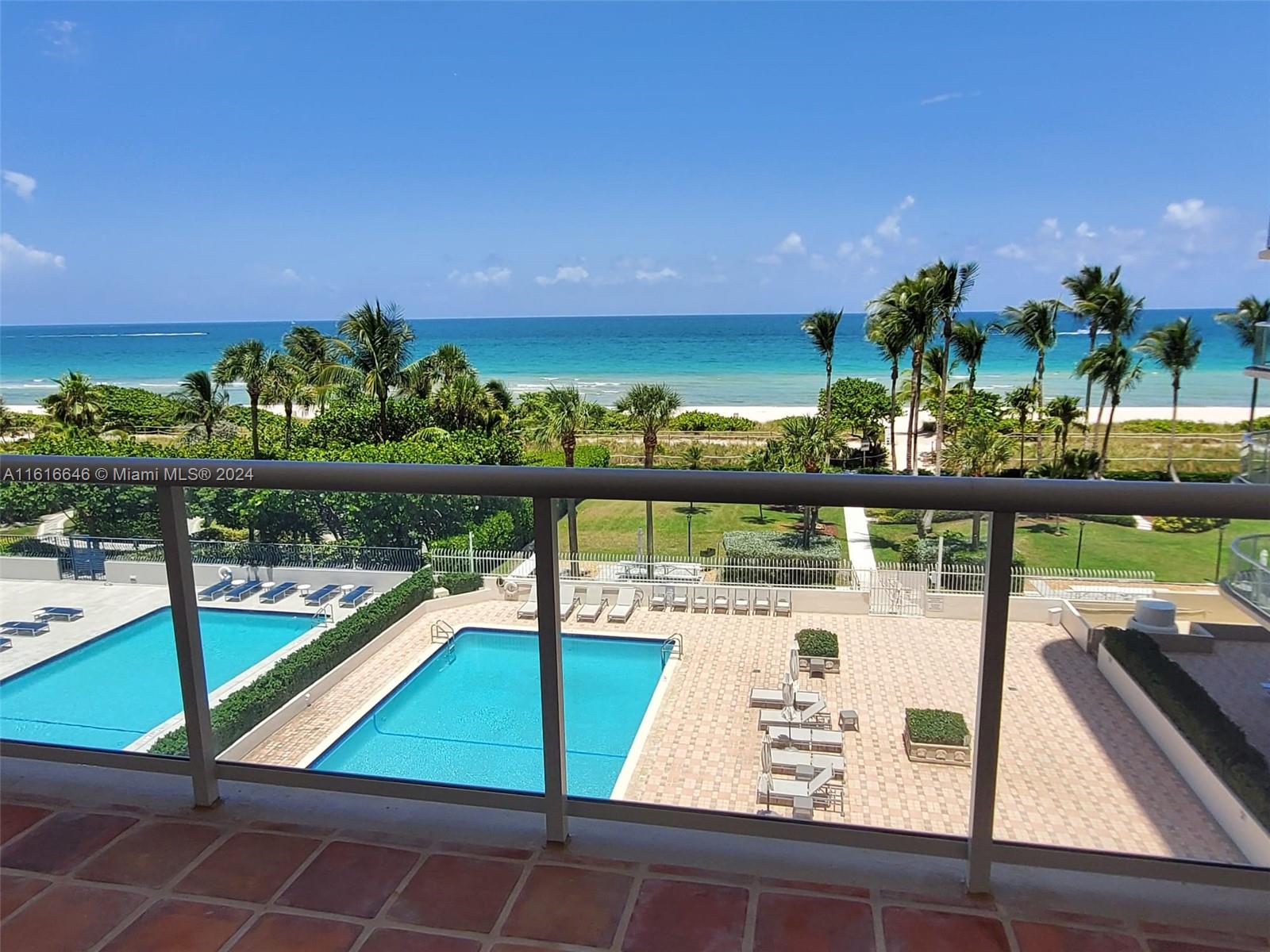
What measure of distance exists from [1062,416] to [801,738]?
37.7 meters

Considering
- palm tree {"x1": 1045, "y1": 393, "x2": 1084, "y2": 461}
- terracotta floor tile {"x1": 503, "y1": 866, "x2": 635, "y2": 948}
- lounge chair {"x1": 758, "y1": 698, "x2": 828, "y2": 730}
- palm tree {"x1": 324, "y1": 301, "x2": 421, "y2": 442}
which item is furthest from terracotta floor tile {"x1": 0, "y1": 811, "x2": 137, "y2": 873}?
palm tree {"x1": 1045, "y1": 393, "x2": 1084, "y2": 461}

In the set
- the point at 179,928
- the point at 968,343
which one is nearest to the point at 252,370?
the point at 968,343

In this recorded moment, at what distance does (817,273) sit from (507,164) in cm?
2661

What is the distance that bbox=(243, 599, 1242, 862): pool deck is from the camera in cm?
143

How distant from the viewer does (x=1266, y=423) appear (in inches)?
1366

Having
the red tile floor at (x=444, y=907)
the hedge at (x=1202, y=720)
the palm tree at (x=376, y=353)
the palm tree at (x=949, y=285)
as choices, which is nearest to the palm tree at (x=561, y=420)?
the palm tree at (x=376, y=353)

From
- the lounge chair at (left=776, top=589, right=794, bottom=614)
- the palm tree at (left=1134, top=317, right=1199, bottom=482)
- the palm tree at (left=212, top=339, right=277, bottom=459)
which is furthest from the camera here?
the palm tree at (left=1134, top=317, right=1199, bottom=482)

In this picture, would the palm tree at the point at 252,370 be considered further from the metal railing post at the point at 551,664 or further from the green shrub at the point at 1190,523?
the green shrub at the point at 1190,523

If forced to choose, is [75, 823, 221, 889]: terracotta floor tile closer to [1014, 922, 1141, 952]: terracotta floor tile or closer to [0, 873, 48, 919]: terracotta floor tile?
[0, 873, 48, 919]: terracotta floor tile

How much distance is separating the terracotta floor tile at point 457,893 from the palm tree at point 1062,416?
122 feet

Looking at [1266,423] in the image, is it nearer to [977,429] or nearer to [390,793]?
[977,429]

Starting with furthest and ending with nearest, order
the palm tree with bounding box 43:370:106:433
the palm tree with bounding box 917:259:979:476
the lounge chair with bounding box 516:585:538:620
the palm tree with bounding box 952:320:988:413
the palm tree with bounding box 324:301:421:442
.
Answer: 1. the palm tree with bounding box 324:301:421:442
2. the palm tree with bounding box 952:320:988:413
3. the palm tree with bounding box 43:370:106:433
4. the palm tree with bounding box 917:259:979:476
5. the lounge chair with bounding box 516:585:538:620

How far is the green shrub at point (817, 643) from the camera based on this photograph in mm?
1853

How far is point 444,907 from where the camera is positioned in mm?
1491
